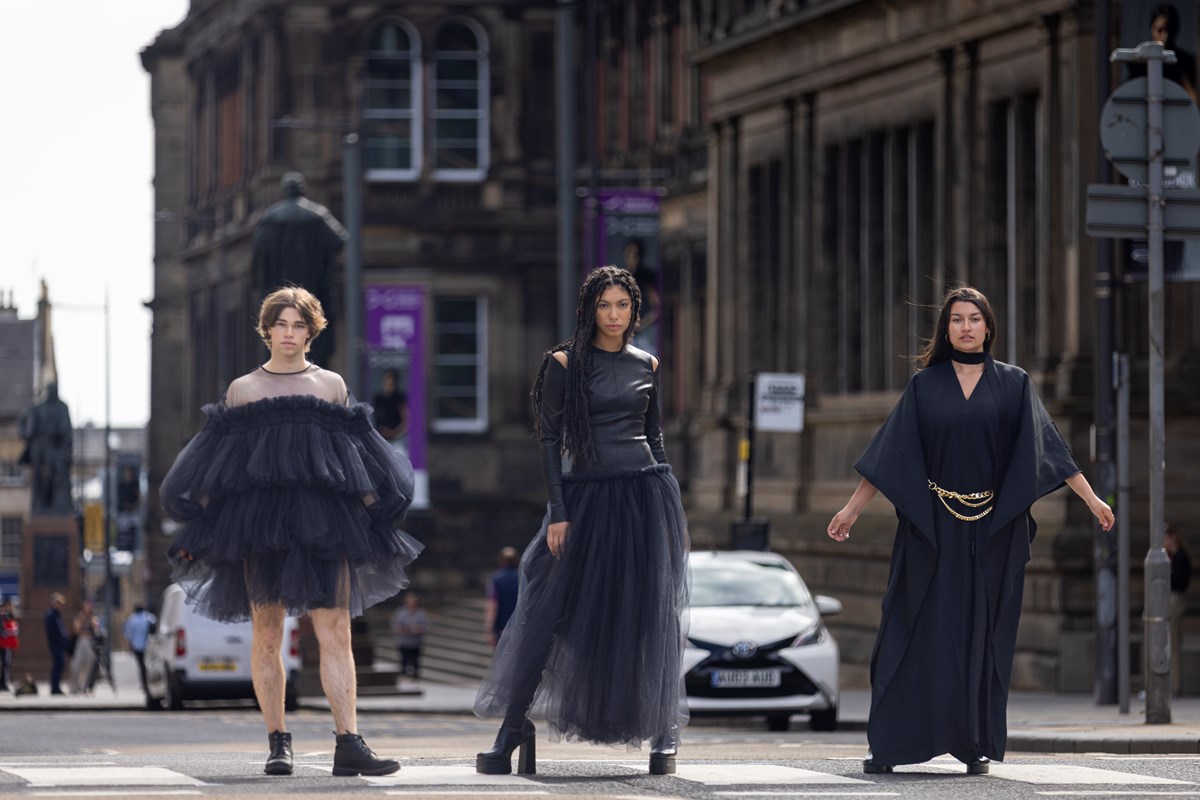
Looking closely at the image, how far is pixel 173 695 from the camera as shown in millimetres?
32031

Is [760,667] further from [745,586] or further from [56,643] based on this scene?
[56,643]

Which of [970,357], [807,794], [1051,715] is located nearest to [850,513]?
[970,357]

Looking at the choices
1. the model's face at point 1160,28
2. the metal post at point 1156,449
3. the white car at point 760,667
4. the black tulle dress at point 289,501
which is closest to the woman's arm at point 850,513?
the black tulle dress at point 289,501

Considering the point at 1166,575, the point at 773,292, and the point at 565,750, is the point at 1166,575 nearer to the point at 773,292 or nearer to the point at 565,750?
the point at 565,750

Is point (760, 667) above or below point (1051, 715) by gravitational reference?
above

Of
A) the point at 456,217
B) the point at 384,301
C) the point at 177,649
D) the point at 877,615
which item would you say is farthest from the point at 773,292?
the point at 456,217

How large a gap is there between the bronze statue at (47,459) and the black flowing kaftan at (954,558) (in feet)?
160

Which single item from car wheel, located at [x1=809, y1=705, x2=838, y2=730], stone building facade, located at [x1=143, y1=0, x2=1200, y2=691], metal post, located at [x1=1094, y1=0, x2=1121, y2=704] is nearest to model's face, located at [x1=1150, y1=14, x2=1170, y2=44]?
stone building facade, located at [x1=143, y1=0, x2=1200, y2=691]

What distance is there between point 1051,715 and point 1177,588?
3780 millimetres

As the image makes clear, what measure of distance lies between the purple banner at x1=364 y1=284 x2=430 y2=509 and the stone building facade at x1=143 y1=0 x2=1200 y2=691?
185cm

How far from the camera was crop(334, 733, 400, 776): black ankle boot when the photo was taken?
1137cm

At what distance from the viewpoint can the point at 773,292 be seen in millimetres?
37344

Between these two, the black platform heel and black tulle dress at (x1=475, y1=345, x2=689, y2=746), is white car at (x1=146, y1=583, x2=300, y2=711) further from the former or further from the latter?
the black platform heel

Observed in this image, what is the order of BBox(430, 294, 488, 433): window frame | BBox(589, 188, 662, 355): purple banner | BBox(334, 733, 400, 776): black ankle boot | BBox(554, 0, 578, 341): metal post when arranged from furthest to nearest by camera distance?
BBox(430, 294, 488, 433): window frame < BBox(589, 188, 662, 355): purple banner < BBox(554, 0, 578, 341): metal post < BBox(334, 733, 400, 776): black ankle boot
